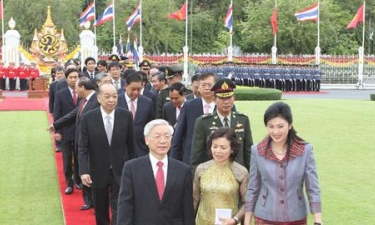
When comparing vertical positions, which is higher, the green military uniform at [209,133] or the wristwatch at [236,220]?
the green military uniform at [209,133]

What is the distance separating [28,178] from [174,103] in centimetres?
364

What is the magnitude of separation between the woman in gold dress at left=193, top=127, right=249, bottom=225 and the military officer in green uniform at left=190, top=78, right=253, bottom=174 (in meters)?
0.72

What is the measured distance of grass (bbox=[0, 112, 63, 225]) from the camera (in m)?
8.44

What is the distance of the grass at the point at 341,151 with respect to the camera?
8484 millimetres

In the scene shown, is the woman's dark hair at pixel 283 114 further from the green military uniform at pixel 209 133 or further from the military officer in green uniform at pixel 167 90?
the military officer in green uniform at pixel 167 90

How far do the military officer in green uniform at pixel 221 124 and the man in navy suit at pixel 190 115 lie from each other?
68cm

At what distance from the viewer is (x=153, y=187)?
15.3ft

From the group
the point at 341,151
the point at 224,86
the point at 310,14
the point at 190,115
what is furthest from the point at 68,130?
the point at 310,14

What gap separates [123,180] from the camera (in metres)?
4.71

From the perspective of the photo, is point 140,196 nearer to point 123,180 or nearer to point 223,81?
point 123,180

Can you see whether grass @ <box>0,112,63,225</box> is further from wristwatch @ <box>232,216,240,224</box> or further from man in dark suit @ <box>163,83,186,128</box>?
wristwatch @ <box>232,216,240,224</box>

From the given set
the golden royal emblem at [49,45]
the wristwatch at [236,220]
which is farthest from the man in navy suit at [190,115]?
the golden royal emblem at [49,45]

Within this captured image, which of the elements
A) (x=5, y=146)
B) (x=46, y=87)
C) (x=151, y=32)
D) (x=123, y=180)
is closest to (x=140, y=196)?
(x=123, y=180)

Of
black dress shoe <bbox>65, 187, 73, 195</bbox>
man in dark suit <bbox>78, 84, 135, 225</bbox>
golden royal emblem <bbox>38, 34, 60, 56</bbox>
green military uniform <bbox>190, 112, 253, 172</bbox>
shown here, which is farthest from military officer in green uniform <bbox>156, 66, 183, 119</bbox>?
golden royal emblem <bbox>38, 34, 60, 56</bbox>
